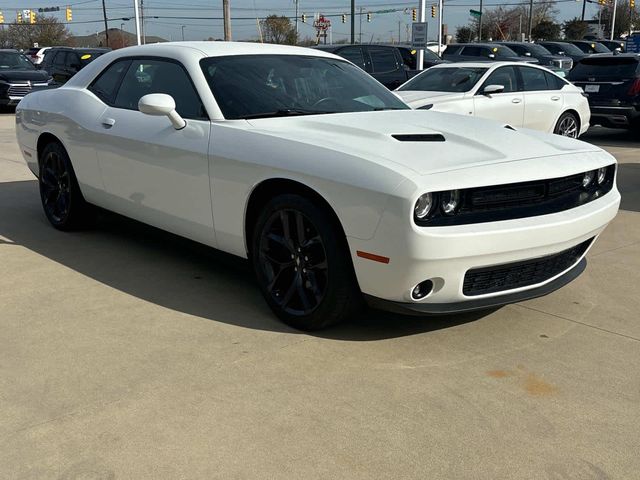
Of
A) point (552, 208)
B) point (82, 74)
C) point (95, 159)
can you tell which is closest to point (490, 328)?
point (552, 208)

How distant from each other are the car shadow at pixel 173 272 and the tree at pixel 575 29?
68.9m

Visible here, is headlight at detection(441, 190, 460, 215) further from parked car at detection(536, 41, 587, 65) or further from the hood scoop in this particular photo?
parked car at detection(536, 41, 587, 65)

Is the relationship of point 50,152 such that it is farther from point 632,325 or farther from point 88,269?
point 632,325

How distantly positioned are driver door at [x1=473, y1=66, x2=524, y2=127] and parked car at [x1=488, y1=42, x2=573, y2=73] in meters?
13.6

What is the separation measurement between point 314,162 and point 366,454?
1510 mm

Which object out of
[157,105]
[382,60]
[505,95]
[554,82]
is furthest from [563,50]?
[157,105]

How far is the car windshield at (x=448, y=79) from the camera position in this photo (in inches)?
401

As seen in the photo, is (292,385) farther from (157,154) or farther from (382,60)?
(382,60)

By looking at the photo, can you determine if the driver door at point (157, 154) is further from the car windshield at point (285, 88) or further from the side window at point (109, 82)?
the car windshield at point (285, 88)

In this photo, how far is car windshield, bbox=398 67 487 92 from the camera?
10180 mm

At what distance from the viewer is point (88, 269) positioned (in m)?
5.01

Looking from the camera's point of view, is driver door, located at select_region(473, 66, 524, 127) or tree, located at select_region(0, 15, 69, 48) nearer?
driver door, located at select_region(473, 66, 524, 127)

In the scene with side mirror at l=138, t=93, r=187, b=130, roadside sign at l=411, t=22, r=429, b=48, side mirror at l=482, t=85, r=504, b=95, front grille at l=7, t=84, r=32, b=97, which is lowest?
front grille at l=7, t=84, r=32, b=97

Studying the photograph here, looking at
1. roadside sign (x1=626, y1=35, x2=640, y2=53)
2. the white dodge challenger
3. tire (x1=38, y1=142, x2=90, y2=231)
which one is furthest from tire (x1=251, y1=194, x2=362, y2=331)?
roadside sign (x1=626, y1=35, x2=640, y2=53)
